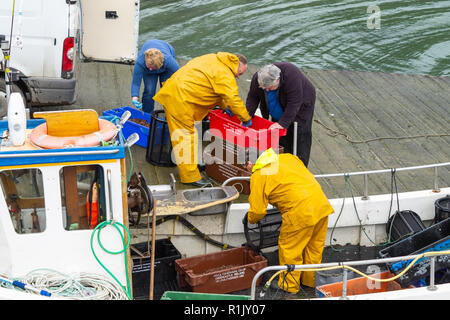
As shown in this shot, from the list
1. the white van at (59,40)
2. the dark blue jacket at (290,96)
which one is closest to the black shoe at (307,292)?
the dark blue jacket at (290,96)

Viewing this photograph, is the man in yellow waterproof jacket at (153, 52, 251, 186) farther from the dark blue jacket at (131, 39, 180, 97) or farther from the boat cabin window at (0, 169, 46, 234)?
the boat cabin window at (0, 169, 46, 234)

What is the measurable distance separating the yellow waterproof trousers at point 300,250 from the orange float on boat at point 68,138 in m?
2.22

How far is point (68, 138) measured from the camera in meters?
5.24

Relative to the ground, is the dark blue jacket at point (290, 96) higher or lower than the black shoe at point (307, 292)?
higher

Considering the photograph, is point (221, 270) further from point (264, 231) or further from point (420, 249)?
point (420, 249)

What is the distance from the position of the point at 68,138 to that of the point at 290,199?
225 centimetres

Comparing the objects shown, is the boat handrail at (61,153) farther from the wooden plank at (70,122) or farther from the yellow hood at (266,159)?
the yellow hood at (266,159)

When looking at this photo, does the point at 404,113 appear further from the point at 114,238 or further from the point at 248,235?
the point at 114,238

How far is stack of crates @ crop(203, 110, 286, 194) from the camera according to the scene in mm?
7543

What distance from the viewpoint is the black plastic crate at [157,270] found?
682 cm

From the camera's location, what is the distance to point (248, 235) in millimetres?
7195

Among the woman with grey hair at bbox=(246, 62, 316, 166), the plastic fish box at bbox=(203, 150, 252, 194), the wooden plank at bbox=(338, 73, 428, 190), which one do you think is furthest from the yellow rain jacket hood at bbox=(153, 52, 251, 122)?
the wooden plank at bbox=(338, 73, 428, 190)
